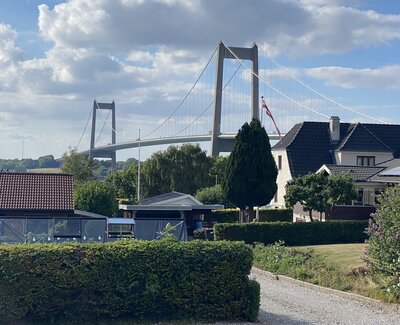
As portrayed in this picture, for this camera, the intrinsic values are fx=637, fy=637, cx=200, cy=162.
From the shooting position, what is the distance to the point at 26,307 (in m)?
10.4

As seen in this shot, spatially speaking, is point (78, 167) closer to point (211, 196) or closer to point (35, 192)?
point (211, 196)

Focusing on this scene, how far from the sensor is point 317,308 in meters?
13.4

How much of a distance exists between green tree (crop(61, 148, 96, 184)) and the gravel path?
145ft

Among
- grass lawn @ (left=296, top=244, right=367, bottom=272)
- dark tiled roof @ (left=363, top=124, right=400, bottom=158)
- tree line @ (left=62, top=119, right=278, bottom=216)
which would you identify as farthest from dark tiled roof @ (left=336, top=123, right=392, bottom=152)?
grass lawn @ (left=296, top=244, right=367, bottom=272)

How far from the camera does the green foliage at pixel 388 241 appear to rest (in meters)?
14.2

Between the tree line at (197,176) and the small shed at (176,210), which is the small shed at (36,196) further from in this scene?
the tree line at (197,176)


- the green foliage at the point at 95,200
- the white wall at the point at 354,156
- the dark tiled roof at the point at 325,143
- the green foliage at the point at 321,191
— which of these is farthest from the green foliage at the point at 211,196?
the green foliage at the point at 321,191

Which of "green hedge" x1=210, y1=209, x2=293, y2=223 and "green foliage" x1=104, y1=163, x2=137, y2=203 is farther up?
"green foliage" x1=104, y1=163, x2=137, y2=203

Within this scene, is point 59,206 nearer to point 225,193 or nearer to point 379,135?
point 225,193

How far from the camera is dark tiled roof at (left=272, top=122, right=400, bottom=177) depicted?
44781mm

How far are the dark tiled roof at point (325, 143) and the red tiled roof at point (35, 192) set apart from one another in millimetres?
22297

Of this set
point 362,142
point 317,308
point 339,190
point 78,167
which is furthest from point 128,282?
point 78,167

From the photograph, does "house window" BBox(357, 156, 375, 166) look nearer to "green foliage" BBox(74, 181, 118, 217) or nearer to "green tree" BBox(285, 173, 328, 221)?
"green tree" BBox(285, 173, 328, 221)

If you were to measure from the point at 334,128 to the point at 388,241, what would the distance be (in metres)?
33.8
